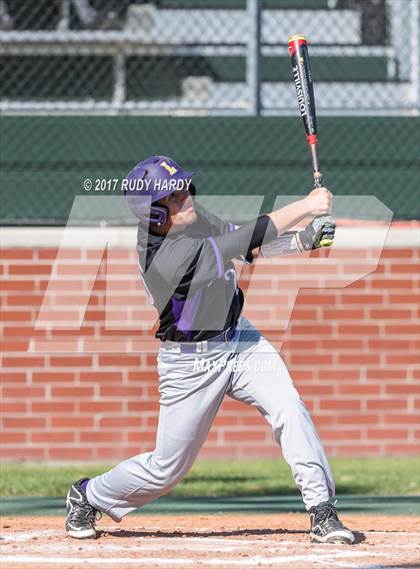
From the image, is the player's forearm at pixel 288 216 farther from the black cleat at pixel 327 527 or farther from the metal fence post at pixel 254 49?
the metal fence post at pixel 254 49

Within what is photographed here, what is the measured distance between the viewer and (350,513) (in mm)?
8148

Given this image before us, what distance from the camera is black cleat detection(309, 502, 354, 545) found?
6.20 m

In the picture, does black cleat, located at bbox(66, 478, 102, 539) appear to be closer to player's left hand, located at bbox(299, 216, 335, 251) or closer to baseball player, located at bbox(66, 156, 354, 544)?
baseball player, located at bbox(66, 156, 354, 544)

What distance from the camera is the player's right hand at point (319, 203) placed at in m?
6.00

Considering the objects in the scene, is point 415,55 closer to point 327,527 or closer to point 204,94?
point 204,94

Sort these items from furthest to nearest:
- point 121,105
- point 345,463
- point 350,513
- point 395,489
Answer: point 121,105 < point 345,463 < point 395,489 < point 350,513

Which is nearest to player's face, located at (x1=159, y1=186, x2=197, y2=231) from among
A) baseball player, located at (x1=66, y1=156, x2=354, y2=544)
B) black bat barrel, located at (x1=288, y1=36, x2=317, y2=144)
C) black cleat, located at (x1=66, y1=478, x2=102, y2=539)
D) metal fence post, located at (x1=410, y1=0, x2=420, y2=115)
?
baseball player, located at (x1=66, y1=156, x2=354, y2=544)

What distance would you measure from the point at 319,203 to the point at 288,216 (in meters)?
0.19

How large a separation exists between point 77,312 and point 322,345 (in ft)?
6.39

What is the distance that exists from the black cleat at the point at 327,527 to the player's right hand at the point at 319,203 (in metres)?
1.41

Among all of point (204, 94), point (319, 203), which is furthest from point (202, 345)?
point (204, 94)

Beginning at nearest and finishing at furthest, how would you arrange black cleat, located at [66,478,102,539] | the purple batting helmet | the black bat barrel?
the purple batting helmet → black cleat, located at [66,478,102,539] → the black bat barrel

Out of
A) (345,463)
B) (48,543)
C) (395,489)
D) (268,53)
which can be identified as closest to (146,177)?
(48,543)

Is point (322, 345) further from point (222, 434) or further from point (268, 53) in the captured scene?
point (268, 53)
